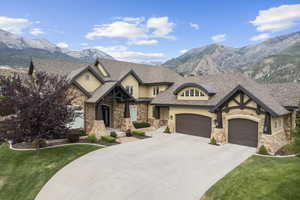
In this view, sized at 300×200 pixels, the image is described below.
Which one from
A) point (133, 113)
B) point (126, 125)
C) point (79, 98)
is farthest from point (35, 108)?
point (133, 113)

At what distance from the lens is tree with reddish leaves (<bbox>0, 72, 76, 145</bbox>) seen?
41.6 feet

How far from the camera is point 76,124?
20.4 m

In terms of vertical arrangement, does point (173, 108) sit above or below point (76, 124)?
above

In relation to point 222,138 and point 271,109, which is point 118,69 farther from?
point 271,109

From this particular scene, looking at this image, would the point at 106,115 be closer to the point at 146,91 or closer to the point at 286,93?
Answer: the point at 146,91

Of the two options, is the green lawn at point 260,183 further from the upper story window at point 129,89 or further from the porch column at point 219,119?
the upper story window at point 129,89

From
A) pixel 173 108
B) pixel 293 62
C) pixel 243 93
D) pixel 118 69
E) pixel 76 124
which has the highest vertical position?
pixel 293 62

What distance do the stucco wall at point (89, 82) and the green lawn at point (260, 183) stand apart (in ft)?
57.8

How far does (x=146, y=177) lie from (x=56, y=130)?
790 cm

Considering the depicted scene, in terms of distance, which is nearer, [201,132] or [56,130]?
[56,130]

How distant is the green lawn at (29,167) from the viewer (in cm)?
1022

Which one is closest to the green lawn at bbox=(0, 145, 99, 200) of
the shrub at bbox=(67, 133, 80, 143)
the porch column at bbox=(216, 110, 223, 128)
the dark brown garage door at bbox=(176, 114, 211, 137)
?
the shrub at bbox=(67, 133, 80, 143)

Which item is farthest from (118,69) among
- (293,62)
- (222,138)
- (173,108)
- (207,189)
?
(293,62)

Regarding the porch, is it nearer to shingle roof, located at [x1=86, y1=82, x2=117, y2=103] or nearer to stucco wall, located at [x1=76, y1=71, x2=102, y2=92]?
shingle roof, located at [x1=86, y1=82, x2=117, y2=103]
